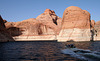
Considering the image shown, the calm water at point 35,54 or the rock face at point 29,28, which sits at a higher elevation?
the rock face at point 29,28

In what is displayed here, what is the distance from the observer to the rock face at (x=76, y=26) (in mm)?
39428

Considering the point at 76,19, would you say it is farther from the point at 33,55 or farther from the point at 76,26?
the point at 33,55

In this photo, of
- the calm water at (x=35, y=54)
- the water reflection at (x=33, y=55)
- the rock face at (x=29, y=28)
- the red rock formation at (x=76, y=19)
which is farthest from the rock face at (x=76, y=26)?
the rock face at (x=29, y=28)

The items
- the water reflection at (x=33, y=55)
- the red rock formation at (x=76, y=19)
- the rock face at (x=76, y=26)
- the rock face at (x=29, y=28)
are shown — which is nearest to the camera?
the water reflection at (x=33, y=55)

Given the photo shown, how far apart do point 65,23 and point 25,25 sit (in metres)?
46.6

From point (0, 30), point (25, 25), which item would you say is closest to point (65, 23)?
point (0, 30)

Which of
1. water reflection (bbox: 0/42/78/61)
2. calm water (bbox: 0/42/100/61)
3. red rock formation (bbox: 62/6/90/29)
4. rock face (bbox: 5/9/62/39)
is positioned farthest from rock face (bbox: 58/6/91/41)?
rock face (bbox: 5/9/62/39)

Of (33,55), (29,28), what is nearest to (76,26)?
(33,55)

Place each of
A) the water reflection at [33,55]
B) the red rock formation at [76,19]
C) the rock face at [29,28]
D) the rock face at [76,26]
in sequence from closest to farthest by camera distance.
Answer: the water reflection at [33,55] < the rock face at [76,26] < the red rock formation at [76,19] < the rock face at [29,28]

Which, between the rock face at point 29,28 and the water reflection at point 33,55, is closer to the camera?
the water reflection at point 33,55

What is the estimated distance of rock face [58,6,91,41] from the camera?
39.4 m

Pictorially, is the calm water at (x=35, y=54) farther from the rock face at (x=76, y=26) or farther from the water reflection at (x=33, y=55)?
the rock face at (x=76, y=26)

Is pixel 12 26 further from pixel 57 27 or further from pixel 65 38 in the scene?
pixel 65 38

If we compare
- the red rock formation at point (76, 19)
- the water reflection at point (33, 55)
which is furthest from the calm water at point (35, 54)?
the red rock formation at point (76, 19)
